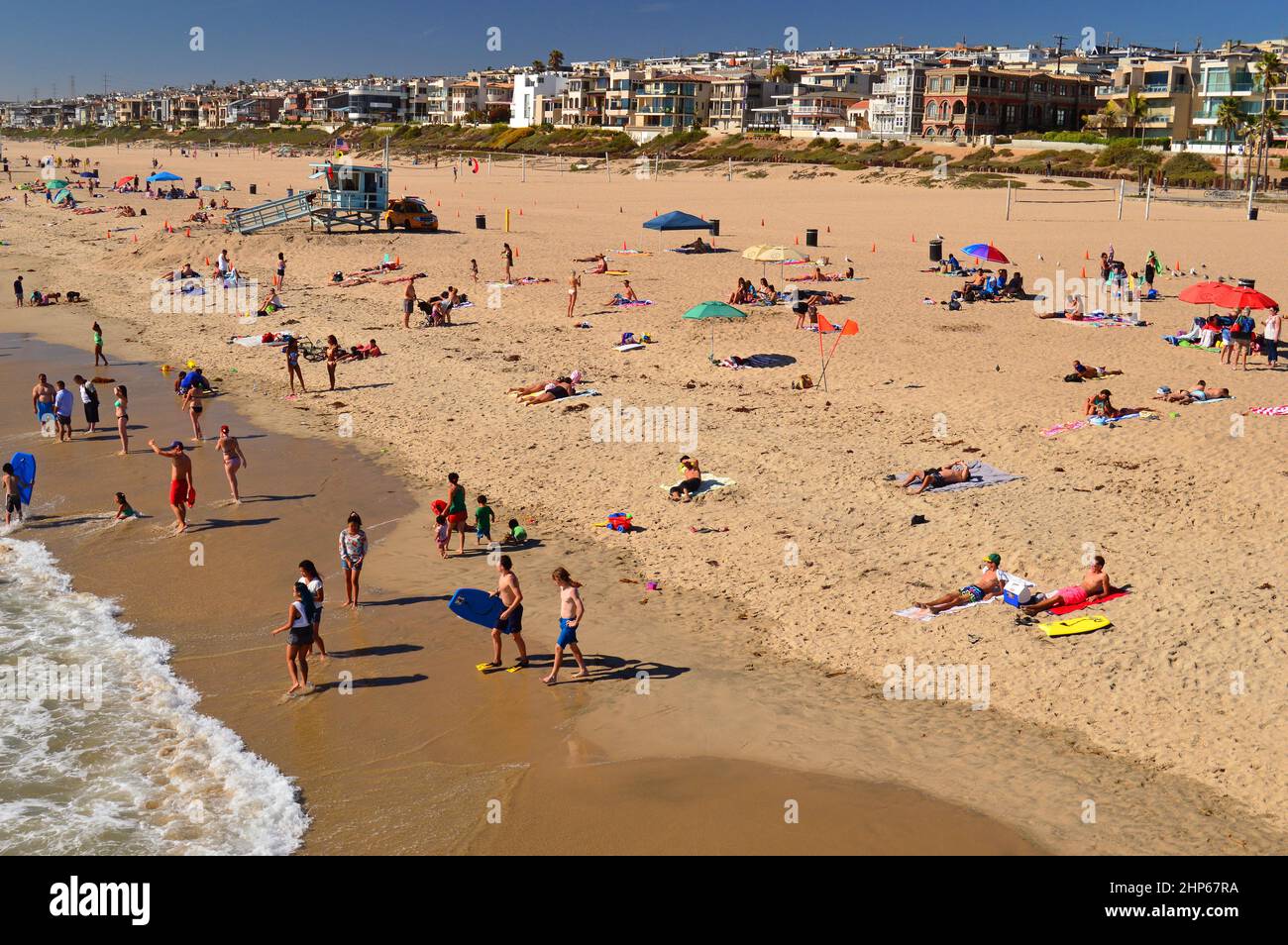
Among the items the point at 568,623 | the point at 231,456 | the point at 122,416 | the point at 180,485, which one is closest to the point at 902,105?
the point at 122,416

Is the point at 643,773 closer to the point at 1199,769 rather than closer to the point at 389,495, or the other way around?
the point at 1199,769

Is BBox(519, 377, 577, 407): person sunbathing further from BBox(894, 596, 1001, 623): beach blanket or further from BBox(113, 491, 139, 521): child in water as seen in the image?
BBox(894, 596, 1001, 623): beach blanket

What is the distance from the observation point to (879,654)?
11.5m

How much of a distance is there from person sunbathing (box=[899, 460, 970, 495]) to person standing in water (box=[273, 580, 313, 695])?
27.4ft

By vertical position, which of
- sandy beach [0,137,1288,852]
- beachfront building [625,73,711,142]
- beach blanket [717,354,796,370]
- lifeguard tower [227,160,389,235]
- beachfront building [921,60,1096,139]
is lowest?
sandy beach [0,137,1288,852]

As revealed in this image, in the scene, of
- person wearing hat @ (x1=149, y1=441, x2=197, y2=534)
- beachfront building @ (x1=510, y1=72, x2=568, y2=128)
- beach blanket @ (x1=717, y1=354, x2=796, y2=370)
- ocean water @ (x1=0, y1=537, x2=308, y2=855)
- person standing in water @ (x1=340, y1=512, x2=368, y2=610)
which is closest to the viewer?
ocean water @ (x1=0, y1=537, x2=308, y2=855)

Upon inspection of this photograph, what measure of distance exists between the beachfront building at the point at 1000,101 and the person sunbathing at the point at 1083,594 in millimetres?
79016

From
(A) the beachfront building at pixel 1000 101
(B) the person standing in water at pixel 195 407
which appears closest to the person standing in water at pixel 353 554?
(B) the person standing in water at pixel 195 407

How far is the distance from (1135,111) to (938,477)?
78.2 m

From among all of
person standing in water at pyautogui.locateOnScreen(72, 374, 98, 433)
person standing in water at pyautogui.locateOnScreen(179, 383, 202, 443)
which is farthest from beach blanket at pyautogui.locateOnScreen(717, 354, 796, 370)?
person standing in water at pyautogui.locateOnScreen(72, 374, 98, 433)

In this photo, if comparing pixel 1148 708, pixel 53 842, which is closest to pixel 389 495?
pixel 53 842

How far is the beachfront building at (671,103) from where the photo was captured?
114188 mm

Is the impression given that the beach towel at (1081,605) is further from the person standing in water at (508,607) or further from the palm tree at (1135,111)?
the palm tree at (1135,111)

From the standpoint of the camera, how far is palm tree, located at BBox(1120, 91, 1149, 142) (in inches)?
3142
